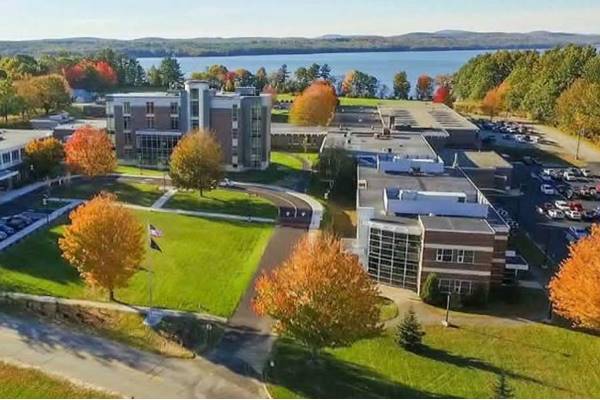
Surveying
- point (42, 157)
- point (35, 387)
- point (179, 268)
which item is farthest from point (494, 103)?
point (35, 387)

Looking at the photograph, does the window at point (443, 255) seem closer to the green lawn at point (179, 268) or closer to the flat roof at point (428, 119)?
the green lawn at point (179, 268)

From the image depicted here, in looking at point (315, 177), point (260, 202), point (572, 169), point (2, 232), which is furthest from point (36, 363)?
point (572, 169)

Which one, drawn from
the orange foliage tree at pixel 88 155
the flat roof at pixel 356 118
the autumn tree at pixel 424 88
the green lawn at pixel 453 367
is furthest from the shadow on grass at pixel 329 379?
the autumn tree at pixel 424 88

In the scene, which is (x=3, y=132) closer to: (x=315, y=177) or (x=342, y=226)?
(x=315, y=177)

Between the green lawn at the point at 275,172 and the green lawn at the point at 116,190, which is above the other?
the green lawn at the point at 275,172

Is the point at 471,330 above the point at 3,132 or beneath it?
beneath

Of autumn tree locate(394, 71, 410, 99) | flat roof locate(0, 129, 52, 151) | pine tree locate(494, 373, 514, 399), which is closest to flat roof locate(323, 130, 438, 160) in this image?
flat roof locate(0, 129, 52, 151)
